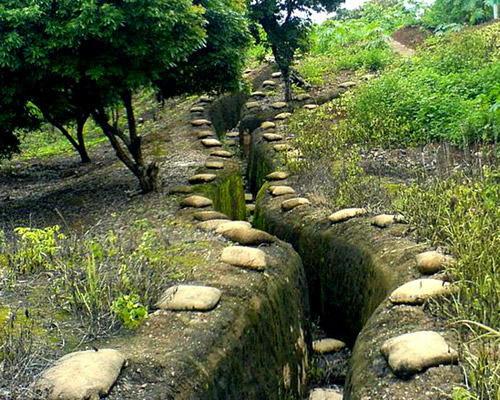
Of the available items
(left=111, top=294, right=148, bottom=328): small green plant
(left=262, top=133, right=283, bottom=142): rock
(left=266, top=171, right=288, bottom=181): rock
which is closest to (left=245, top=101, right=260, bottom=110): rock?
(left=262, top=133, right=283, bottom=142): rock

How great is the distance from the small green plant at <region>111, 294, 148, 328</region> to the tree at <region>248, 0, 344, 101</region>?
30.3ft

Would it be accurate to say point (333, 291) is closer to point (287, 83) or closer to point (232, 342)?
point (232, 342)

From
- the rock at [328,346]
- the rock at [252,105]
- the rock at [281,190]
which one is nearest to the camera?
the rock at [328,346]

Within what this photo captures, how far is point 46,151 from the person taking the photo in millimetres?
13406

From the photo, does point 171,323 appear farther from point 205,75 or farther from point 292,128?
point 292,128

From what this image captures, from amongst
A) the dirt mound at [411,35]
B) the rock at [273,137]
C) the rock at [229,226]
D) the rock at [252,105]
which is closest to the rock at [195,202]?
the rock at [229,226]

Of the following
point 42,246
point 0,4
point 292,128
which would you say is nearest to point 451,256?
point 42,246

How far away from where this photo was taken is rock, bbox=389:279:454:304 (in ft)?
12.2

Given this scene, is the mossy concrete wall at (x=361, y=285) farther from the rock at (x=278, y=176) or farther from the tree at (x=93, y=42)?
the tree at (x=93, y=42)

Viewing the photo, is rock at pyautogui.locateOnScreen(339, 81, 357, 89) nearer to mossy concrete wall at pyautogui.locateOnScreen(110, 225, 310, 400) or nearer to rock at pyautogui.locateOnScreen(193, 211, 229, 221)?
rock at pyautogui.locateOnScreen(193, 211, 229, 221)

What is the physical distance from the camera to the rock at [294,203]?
273 inches

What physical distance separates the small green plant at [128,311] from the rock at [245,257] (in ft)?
3.86

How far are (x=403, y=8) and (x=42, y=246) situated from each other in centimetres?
2184

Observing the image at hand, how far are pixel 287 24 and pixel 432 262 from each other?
9066 mm
